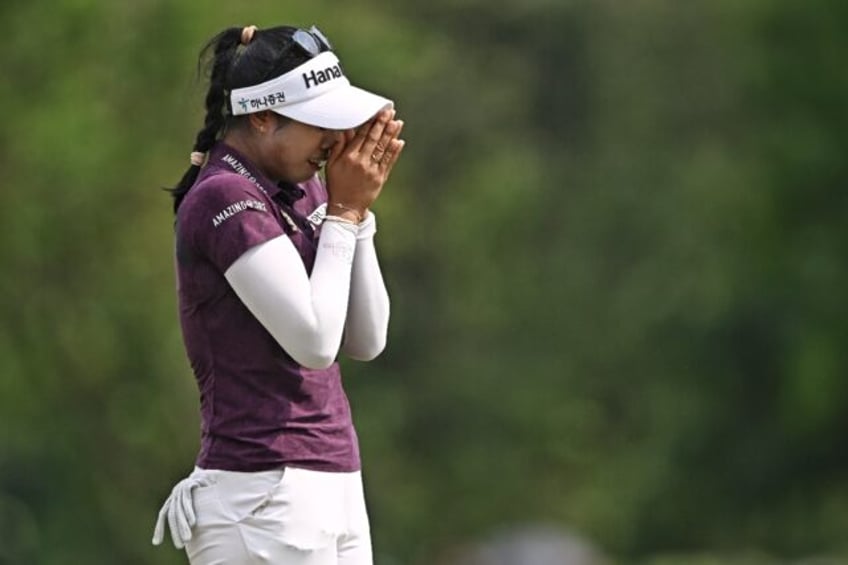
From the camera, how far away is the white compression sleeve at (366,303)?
17.9ft

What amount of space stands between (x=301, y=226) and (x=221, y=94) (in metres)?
0.33

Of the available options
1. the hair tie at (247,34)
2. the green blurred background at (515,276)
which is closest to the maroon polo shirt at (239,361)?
the hair tie at (247,34)

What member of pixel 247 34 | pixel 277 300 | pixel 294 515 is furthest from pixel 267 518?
pixel 247 34

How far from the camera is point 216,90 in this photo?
5.52 metres

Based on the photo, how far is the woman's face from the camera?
5.43 m

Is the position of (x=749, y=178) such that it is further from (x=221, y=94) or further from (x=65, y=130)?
(x=221, y=94)

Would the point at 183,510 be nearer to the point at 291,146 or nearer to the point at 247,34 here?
the point at 291,146

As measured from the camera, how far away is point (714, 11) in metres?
38.6

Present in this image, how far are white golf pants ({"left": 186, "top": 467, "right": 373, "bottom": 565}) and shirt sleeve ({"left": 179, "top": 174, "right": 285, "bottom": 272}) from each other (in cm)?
46

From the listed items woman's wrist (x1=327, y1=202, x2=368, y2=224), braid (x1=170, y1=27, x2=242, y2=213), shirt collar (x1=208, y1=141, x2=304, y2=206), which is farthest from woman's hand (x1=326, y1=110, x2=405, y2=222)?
braid (x1=170, y1=27, x2=242, y2=213)

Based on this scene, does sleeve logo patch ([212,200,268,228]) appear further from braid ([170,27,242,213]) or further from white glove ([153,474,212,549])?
white glove ([153,474,212,549])

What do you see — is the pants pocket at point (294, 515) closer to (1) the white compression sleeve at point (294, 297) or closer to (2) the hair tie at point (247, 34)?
(1) the white compression sleeve at point (294, 297)

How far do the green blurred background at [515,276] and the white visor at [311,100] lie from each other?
14810mm

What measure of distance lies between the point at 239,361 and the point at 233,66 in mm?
641
